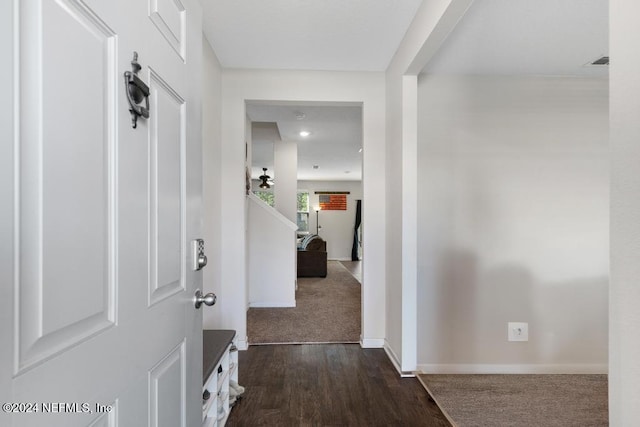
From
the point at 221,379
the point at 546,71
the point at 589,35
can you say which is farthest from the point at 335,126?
the point at 221,379

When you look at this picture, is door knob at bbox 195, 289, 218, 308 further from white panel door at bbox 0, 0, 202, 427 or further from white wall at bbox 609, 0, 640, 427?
white wall at bbox 609, 0, 640, 427

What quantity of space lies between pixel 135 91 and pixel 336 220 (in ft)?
30.0

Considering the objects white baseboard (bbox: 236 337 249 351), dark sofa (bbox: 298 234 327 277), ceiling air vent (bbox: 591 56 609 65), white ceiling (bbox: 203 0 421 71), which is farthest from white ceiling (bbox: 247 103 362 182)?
white baseboard (bbox: 236 337 249 351)

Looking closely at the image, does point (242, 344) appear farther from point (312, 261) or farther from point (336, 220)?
point (336, 220)

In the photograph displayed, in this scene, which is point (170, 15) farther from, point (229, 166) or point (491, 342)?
point (491, 342)

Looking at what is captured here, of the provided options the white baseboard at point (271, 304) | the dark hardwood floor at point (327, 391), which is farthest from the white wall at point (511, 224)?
the white baseboard at point (271, 304)

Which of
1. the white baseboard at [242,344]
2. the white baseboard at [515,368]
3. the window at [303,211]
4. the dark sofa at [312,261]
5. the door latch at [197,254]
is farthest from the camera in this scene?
the window at [303,211]

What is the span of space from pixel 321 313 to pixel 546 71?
124 inches

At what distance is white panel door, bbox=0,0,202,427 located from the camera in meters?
0.45

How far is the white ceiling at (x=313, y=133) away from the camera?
358cm

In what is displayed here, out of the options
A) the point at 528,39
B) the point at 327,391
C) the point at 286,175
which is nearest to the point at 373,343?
the point at 327,391

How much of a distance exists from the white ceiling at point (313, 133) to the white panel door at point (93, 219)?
81.4 inches

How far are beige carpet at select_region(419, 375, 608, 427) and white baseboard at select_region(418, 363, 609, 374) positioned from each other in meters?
0.06

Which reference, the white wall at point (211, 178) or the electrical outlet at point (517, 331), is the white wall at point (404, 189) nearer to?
the electrical outlet at point (517, 331)
